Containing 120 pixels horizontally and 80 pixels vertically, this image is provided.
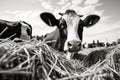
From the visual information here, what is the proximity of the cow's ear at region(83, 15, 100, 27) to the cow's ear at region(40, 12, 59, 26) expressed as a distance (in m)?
1.05

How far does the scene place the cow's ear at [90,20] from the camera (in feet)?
16.7

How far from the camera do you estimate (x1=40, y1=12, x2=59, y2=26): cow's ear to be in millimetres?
4695

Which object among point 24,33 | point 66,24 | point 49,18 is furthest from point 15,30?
point 66,24

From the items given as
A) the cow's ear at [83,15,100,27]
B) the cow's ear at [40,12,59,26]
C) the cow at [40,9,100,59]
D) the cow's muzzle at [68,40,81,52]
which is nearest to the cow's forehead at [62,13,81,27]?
the cow at [40,9,100,59]

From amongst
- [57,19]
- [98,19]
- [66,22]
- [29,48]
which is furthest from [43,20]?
[29,48]

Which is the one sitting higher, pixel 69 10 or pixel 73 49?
pixel 69 10

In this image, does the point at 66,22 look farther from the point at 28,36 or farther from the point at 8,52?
the point at 8,52

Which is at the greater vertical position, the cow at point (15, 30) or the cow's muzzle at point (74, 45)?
the cow at point (15, 30)

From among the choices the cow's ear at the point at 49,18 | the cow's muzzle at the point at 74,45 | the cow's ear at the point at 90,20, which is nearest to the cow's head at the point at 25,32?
the cow's ear at the point at 49,18

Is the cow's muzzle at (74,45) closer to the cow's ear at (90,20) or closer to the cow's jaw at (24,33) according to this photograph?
the cow's ear at (90,20)

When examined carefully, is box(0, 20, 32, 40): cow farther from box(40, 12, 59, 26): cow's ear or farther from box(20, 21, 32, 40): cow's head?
box(40, 12, 59, 26): cow's ear

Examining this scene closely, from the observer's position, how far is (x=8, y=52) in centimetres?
122

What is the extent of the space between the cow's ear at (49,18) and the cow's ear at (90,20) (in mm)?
1051

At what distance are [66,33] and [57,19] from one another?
2.61 feet
